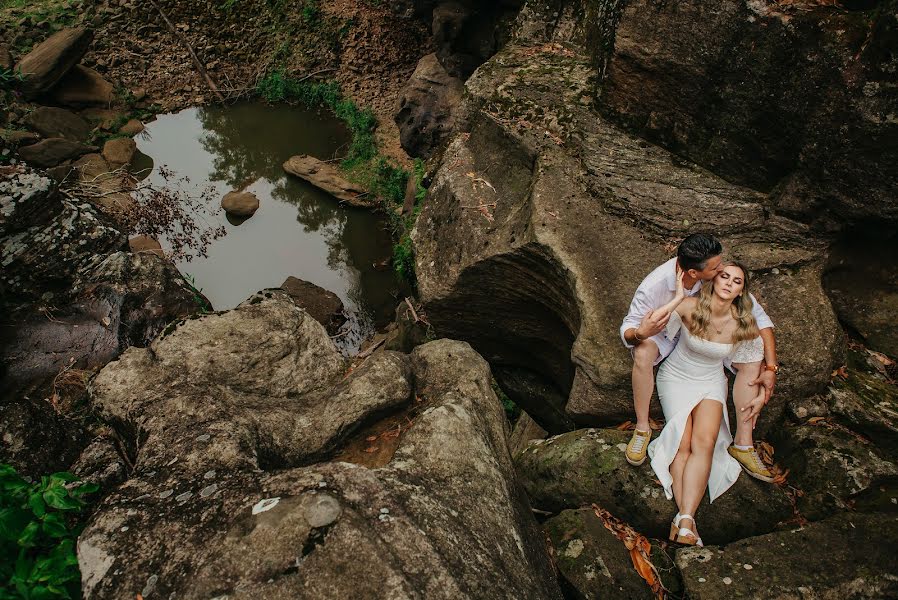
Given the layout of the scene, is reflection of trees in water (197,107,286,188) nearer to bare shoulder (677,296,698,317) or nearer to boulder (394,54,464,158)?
boulder (394,54,464,158)

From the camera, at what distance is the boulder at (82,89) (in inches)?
548

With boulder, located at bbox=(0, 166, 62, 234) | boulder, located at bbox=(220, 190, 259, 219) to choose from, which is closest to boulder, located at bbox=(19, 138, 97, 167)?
boulder, located at bbox=(220, 190, 259, 219)

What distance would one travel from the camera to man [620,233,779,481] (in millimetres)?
4168

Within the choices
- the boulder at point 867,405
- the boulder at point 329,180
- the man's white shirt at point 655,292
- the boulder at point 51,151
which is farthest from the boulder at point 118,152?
the boulder at point 867,405

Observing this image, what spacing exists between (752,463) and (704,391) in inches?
23.9

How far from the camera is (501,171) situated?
21.1ft

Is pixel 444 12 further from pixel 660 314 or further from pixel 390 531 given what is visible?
pixel 390 531

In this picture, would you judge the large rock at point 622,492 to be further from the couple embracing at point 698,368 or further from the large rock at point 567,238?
the large rock at point 567,238

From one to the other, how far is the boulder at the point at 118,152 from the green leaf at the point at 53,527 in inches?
465

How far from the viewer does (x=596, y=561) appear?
154 inches

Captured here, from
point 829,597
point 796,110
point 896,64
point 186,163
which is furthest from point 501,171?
point 186,163

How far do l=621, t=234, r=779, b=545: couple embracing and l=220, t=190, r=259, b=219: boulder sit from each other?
947cm

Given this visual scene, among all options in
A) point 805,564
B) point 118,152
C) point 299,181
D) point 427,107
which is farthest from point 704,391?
point 118,152

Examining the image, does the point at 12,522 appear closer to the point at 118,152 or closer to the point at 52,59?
the point at 118,152
